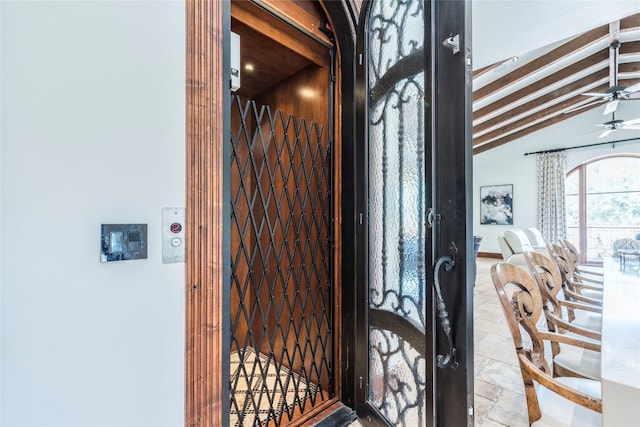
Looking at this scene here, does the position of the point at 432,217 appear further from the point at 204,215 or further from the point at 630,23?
the point at 630,23

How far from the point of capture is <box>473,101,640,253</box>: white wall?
6375 mm

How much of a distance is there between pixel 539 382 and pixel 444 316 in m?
0.54

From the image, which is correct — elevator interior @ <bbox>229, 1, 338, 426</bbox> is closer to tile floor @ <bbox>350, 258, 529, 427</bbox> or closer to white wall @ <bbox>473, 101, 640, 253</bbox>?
tile floor @ <bbox>350, 258, 529, 427</bbox>

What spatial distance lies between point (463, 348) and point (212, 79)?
113 cm

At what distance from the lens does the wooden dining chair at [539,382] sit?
999mm

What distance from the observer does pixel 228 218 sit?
98 cm

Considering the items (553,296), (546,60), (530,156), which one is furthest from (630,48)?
(553,296)

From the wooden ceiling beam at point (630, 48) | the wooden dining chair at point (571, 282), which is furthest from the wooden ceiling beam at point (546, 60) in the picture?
the wooden dining chair at point (571, 282)

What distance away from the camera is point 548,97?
210 inches
